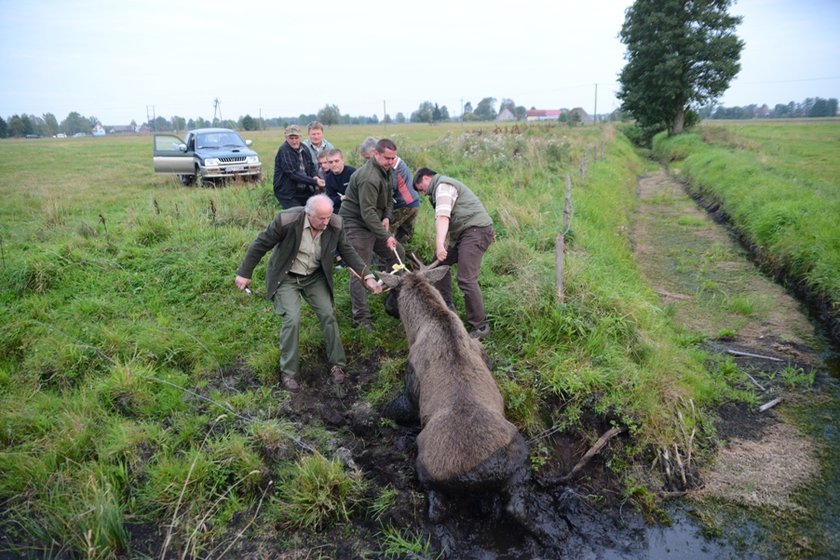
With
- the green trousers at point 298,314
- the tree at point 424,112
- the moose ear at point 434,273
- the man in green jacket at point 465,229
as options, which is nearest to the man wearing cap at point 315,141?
the man in green jacket at point 465,229

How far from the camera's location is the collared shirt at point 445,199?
553cm

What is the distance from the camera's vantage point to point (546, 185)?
11500mm

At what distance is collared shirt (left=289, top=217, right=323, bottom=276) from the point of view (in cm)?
520

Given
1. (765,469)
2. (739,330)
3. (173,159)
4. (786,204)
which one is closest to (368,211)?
(765,469)

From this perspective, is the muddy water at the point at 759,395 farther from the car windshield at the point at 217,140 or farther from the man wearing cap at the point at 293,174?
the car windshield at the point at 217,140

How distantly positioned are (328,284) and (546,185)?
7.56m

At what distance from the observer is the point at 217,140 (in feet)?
Result: 48.2

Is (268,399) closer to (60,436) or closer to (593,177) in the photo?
(60,436)

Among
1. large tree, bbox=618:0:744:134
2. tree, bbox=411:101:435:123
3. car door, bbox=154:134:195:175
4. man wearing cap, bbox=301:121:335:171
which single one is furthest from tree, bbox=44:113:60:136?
man wearing cap, bbox=301:121:335:171

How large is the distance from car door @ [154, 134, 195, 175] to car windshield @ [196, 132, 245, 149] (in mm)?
436

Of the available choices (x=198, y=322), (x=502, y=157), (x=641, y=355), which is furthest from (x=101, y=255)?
(x=502, y=157)

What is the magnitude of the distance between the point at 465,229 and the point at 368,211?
1171 millimetres

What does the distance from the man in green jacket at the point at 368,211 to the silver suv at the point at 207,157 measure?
770cm

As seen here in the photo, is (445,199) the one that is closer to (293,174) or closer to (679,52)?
(293,174)
